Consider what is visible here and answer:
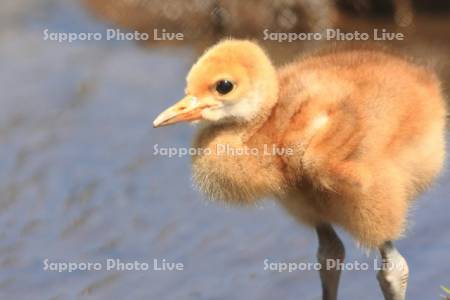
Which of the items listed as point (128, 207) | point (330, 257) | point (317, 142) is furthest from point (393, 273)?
point (128, 207)

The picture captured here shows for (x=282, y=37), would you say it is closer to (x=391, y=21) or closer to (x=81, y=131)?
(x=391, y=21)

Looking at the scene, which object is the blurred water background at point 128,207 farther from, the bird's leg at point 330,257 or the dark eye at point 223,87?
the dark eye at point 223,87

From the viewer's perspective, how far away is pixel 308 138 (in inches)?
152

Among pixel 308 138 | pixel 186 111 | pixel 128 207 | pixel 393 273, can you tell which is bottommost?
pixel 393 273

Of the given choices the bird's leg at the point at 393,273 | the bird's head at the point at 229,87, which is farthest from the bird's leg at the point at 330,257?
the bird's head at the point at 229,87

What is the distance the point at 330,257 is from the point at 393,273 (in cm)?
31

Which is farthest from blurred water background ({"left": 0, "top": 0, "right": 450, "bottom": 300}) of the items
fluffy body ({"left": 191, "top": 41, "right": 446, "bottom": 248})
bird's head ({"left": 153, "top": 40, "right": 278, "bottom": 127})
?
bird's head ({"left": 153, "top": 40, "right": 278, "bottom": 127})

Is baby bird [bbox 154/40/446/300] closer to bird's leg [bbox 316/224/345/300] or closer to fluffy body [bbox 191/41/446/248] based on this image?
fluffy body [bbox 191/41/446/248]

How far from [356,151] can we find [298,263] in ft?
4.14

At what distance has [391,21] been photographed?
308 inches

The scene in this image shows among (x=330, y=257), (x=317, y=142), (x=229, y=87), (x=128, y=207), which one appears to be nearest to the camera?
(x=317, y=142)

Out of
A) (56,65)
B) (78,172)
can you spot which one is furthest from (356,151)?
(56,65)

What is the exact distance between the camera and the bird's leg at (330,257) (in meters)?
4.42

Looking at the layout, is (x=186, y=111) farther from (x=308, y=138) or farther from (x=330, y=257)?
(x=330, y=257)
